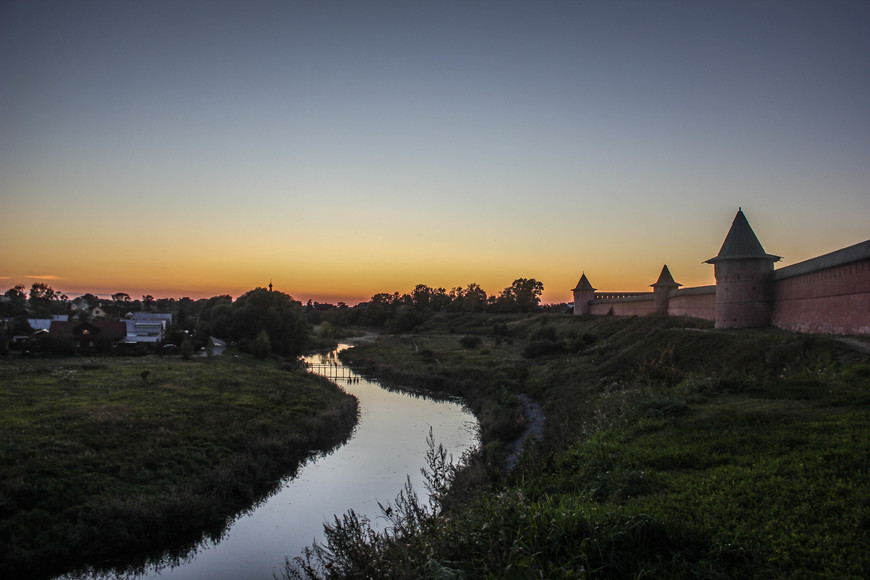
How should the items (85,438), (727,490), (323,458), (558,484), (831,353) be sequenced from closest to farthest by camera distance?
(727,490) → (558,484) → (831,353) → (85,438) → (323,458)

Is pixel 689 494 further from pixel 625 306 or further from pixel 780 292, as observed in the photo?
pixel 625 306

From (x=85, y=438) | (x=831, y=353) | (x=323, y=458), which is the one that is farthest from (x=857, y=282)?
(x=85, y=438)

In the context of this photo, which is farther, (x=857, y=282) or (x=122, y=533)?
(x=857, y=282)

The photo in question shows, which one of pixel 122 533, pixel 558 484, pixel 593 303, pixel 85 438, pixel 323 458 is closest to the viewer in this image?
pixel 558 484

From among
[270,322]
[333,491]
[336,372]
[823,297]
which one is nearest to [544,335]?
[336,372]

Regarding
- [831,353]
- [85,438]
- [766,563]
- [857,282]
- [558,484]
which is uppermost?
[857,282]

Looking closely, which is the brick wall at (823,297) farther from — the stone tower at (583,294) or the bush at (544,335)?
the stone tower at (583,294)

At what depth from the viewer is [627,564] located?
4.85 metres

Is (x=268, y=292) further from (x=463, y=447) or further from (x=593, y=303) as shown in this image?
(x=463, y=447)

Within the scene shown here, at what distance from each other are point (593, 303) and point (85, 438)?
5029cm

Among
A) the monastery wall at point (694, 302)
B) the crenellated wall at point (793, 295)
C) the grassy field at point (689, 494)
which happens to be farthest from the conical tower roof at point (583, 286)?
the grassy field at point (689, 494)

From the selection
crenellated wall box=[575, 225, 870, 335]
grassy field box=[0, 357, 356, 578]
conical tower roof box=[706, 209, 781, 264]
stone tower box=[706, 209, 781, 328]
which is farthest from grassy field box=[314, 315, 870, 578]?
conical tower roof box=[706, 209, 781, 264]

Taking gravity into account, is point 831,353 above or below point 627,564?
above

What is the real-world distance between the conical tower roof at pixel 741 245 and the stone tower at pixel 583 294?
33.6 meters
